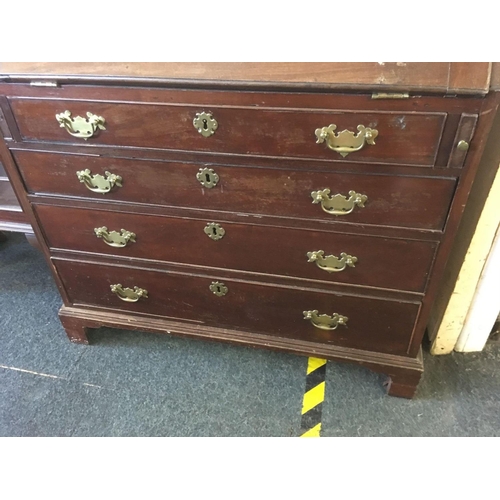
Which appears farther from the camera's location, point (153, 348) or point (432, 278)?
point (153, 348)

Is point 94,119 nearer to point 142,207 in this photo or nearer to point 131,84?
point 131,84

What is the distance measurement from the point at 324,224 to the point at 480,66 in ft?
1.48

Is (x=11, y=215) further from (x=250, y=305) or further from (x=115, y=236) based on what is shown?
(x=250, y=305)

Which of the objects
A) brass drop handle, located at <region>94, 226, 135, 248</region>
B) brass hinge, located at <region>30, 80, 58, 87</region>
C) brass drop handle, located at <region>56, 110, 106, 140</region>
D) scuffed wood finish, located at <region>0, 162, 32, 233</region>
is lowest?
scuffed wood finish, located at <region>0, 162, 32, 233</region>

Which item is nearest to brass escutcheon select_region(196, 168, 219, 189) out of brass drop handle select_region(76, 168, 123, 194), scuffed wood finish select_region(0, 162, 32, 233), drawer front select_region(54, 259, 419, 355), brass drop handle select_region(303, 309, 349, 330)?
brass drop handle select_region(76, 168, 123, 194)

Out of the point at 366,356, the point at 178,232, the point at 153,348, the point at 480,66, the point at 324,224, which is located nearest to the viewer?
the point at 480,66

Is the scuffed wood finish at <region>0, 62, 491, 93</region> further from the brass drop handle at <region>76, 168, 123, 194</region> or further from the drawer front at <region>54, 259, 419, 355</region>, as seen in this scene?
the drawer front at <region>54, 259, 419, 355</region>

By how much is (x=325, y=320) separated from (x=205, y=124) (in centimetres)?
64

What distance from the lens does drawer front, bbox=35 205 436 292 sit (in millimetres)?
1128

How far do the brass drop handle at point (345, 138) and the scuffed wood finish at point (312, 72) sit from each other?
9 cm

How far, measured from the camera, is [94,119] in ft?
3.47

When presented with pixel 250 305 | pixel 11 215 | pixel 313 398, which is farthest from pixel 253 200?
pixel 11 215

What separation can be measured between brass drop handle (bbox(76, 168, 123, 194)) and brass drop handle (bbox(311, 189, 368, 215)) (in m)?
0.50
